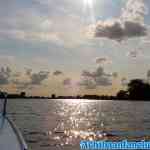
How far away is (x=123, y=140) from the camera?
42.5m

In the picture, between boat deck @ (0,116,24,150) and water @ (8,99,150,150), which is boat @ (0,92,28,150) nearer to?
boat deck @ (0,116,24,150)

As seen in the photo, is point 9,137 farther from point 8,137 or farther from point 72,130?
point 72,130

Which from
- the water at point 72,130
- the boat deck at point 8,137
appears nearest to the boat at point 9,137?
the boat deck at point 8,137

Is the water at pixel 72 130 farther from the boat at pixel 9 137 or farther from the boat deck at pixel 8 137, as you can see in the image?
the boat deck at pixel 8 137

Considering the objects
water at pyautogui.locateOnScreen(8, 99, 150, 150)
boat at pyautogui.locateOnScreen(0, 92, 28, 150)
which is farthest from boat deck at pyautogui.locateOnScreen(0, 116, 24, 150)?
water at pyautogui.locateOnScreen(8, 99, 150, 150)

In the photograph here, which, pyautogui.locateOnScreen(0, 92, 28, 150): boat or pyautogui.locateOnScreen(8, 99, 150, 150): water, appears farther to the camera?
pyautogui.locateOnScreen(8, 99, 150, 150): water

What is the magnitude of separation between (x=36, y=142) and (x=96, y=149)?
979 centimetres

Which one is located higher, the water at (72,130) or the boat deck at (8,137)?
the boat deck at (8,137)

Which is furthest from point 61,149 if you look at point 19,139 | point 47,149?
point 19,139

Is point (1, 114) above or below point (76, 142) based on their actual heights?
above

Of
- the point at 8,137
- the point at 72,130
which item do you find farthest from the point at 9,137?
the point at 72,130

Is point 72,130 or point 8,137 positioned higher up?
point 8,137

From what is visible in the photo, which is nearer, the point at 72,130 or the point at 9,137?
the point at 9,137

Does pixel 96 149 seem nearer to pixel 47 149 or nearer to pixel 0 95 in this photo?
pixel 47 149
